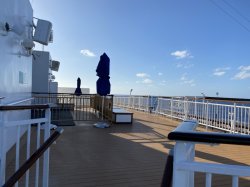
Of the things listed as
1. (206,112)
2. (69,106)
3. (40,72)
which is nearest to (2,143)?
(206,112)

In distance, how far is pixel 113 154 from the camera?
4.81 m

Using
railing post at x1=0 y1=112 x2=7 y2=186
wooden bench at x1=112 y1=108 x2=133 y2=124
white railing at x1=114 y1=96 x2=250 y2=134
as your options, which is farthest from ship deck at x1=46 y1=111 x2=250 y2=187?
wooden bench at x1=112 y1=108 x2=133 y2=124

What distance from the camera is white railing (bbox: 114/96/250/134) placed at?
6717mm

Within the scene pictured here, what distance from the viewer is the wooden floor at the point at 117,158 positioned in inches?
134

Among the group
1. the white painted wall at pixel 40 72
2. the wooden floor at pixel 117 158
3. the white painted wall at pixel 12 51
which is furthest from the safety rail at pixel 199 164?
the white painted wall at pixel 40 72

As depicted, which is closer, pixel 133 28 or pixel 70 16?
pixel 70 16

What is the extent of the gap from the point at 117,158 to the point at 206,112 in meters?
4.65

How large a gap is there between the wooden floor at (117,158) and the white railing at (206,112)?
1.31m

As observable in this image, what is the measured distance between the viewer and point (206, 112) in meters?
8.18

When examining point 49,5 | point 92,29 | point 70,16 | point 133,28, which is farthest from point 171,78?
point 49,5

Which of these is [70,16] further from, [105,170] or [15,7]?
[105,170]

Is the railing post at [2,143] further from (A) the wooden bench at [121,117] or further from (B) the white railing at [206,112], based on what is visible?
(A) the wooden bench at [121,117]

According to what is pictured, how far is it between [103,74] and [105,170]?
451cm

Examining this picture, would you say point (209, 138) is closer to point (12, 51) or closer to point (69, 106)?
Result: point (12, 51)
